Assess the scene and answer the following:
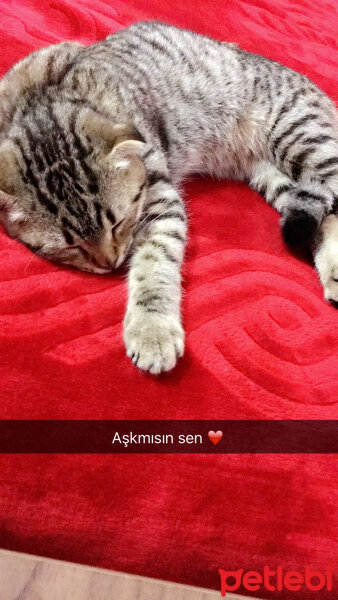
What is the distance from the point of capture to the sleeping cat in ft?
3.34

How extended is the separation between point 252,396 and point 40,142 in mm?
672

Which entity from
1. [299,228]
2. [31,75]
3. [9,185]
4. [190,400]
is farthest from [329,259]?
[31,75]

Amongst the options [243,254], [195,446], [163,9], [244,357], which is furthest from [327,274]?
[163,9]

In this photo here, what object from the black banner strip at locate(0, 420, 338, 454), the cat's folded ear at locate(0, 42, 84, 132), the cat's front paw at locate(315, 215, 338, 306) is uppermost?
the cat's folded ear at locate(0, 42, 84, 132)

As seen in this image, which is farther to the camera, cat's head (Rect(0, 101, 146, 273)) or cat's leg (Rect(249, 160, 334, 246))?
cat's leg (Rect(249, 160, 334, 246))

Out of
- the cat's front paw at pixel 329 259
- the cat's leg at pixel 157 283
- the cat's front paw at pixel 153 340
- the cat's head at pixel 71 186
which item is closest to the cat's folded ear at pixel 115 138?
the cat's head at pixel 71 186

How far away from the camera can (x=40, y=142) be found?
1.05 meters

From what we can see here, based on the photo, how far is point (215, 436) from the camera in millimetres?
813

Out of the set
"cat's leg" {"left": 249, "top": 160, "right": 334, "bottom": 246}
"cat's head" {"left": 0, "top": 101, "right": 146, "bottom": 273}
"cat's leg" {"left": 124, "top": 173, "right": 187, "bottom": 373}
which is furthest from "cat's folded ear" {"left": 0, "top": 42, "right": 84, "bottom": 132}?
"cat's leg" {"left": 249, "top": 160, "right": 334, "bottom": 246}

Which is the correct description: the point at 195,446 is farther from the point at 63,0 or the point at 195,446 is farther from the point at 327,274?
the point at 63,0

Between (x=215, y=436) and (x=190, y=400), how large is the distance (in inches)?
2.9

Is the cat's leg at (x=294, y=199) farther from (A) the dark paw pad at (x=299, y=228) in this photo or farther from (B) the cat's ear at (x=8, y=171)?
(B) the cat's ear at (x=8, y=171)

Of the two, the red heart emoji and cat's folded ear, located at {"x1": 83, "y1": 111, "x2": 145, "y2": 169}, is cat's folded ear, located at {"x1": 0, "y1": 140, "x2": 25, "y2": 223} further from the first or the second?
the red heart emoji

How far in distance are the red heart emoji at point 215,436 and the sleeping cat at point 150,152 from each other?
0.14 m
